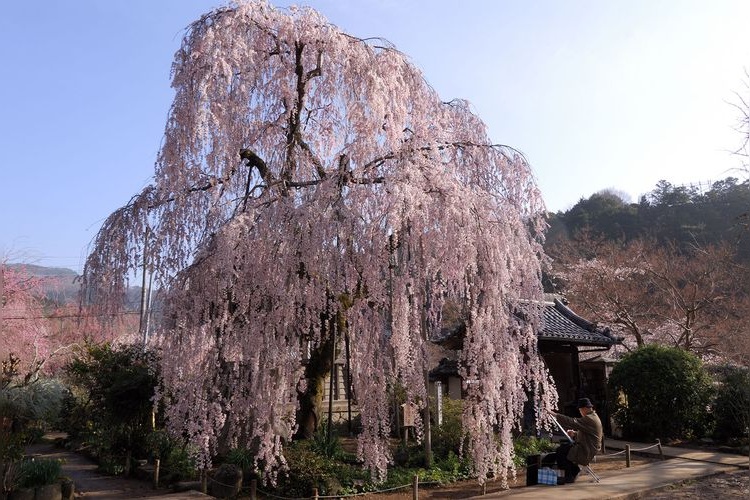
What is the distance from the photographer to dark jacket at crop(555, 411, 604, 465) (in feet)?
31.7

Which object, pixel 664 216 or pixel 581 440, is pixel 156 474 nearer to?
pixel 581 440

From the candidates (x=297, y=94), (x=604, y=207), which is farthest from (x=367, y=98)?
(x=604, y=207)

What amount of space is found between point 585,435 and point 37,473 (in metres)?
9.65

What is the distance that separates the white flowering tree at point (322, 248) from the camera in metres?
7.50

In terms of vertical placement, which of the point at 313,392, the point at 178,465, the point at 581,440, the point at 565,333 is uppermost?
the point at 565,333

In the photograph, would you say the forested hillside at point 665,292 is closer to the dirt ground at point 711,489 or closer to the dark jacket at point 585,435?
the dirt ground at point 711,489

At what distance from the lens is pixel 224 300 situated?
7770 millimetres

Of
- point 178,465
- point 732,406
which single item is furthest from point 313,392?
point 732,406

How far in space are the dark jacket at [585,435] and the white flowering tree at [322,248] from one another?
0.89m

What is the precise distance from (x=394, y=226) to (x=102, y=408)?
386 inches

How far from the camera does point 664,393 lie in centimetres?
1616

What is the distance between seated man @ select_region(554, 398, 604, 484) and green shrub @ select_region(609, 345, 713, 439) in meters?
7.08

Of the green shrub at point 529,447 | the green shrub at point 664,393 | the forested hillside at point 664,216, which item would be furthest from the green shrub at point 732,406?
the forested hillside at point 664,216

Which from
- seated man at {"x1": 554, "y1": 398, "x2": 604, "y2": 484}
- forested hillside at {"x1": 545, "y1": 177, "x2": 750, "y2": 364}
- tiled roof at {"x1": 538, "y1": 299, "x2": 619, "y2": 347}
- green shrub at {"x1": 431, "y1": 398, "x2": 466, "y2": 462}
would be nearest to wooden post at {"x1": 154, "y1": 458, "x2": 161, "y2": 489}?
green shrub at {"x1": 431, "y1": 398, "x2": 466, "y2": 462}
